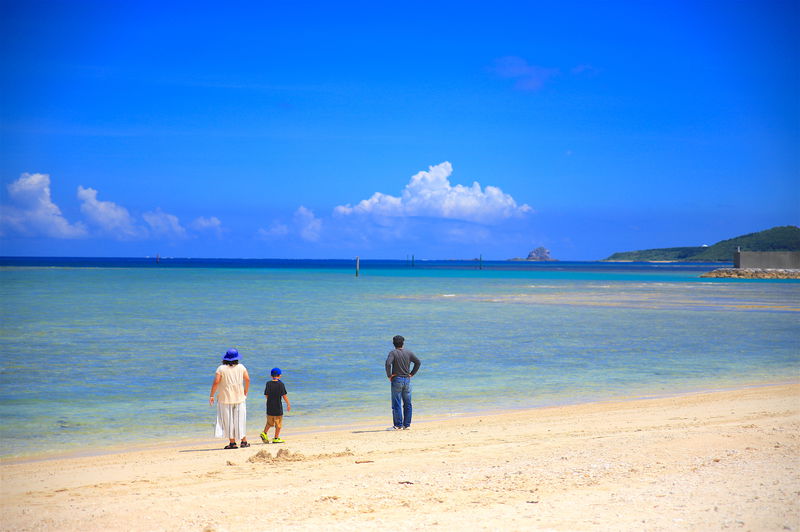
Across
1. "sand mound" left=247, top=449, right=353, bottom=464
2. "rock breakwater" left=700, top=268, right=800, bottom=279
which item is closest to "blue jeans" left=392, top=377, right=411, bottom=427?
"sand mound" left=247, top=449, right=353, bottom=464

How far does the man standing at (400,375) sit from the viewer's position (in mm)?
12820

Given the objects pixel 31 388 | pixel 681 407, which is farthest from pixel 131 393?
pixel 681 407

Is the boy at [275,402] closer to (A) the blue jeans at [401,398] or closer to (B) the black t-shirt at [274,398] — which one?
(B) the black t-shirt at [274,398]

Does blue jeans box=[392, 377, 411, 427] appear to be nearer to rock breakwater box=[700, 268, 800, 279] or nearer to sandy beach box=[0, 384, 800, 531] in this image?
sandy beach box=[0, 384, 800, 531]

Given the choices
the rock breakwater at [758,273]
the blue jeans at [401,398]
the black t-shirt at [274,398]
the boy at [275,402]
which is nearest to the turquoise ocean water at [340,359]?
the blue jeans at [401,398]

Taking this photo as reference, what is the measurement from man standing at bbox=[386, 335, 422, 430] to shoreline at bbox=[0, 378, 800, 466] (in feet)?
2.97

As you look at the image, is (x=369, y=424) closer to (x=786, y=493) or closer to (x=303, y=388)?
(x=303, y=388)

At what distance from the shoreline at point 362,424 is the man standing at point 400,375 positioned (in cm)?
91

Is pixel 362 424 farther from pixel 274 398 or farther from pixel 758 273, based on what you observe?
pixel 758 273

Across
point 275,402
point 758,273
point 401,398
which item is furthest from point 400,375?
point 758,273

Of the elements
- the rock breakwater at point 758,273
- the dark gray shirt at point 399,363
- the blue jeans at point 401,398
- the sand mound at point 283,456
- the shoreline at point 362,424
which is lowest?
the shoreline at point 362,424

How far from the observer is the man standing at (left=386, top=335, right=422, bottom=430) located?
12820mm

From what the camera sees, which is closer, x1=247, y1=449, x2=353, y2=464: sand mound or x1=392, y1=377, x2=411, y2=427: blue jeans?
x1=247, y1=449, x2=353, y2=464: sand mound

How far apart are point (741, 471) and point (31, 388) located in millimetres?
15967
